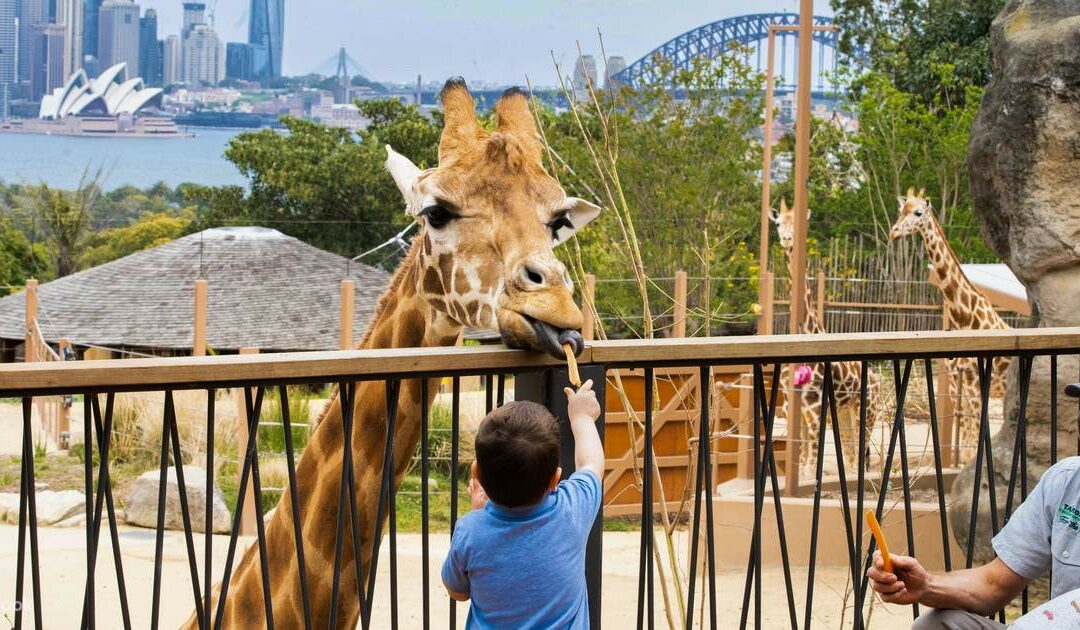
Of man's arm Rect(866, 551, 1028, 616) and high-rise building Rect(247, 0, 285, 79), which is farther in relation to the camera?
high-rise building Rect(247, 0, 285, 79)

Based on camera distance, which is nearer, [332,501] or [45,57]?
[332,501]

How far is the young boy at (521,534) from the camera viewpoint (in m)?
2.55

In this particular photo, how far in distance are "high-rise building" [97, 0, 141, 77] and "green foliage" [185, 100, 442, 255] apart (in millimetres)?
51453

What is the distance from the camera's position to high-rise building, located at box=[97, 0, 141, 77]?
8094 cm

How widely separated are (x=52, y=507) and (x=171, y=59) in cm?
7778

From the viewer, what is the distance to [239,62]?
87.2m

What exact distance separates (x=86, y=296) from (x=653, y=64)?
36.6ft

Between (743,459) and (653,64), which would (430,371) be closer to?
(743,459)

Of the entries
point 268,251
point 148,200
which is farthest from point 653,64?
point 148,200

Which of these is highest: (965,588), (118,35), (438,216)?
(118,35)

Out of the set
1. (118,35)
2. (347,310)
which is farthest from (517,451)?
(118,35)

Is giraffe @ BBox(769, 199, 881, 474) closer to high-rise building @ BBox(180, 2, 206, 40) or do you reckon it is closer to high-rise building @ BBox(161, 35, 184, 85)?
high-rise building @ BBox(161, 35, 184, 85)

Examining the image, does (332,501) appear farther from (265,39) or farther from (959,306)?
(265,39)

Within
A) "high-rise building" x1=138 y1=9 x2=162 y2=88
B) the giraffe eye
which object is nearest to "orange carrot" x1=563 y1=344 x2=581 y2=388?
the giraffe eye
